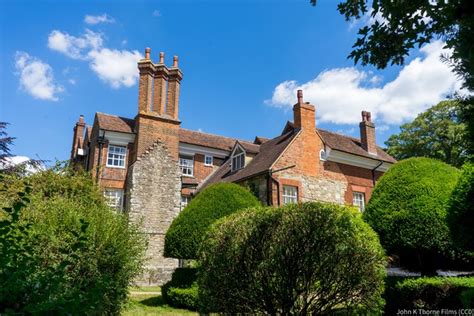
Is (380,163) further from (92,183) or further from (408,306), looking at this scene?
(92,183)

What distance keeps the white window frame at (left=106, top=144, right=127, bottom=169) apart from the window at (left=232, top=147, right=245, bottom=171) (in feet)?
23.8

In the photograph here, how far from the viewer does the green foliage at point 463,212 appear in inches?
290

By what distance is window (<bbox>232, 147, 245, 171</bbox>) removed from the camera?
2311 cm

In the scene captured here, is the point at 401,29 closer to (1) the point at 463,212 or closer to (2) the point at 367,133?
(1) the point at 463,212

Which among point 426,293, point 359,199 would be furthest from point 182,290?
point 359,199

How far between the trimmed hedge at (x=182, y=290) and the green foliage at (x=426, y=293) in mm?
6141

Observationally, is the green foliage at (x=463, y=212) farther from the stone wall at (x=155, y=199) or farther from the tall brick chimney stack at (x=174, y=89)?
the tall brick chimney stack at (x=174, y=89)

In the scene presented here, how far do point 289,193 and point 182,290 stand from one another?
30.3 ft

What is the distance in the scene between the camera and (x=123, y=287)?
9266 mm

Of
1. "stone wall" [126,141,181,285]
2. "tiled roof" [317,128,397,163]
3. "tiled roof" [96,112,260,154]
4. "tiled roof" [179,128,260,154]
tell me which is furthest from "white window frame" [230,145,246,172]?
"tiled roof" [317,128,397,163]

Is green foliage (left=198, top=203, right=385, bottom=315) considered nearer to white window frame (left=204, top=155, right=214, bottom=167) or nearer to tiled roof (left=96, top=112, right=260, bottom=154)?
tiled roof (left=96, top=112, right=260, bottom=154)

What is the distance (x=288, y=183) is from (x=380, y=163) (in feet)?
27.6

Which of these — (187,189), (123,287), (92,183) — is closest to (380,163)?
(187,189)

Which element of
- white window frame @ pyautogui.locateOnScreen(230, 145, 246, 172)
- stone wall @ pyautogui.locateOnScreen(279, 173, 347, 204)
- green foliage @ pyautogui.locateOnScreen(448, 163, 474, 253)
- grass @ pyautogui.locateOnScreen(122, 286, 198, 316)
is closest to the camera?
green foliage @ pyautogui.locateOnScreen(448, 163, 474, 253)
